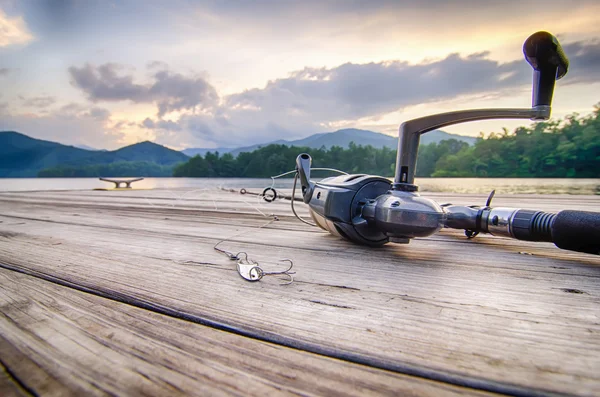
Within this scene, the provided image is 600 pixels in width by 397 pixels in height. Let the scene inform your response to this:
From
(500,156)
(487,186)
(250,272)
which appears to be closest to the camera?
(250,272)

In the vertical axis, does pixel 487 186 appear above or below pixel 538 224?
above

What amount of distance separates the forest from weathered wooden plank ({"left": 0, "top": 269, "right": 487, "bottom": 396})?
3723mm

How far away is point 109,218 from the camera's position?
160 centimetres

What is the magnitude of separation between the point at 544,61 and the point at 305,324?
82 cm

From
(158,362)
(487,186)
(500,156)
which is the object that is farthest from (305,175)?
(500,156)

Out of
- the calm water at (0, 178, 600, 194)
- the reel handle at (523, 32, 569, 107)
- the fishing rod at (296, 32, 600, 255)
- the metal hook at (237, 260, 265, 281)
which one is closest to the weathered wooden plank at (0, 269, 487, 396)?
the metal hook at (237, 260, 265, 281)

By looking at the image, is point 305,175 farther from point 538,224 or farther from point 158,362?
point 158,362

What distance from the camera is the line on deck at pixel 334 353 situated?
31 cm

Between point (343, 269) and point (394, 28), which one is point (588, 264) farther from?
point (394, 28)

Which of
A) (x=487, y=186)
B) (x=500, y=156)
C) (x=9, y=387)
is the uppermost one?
(x=500, y=156)

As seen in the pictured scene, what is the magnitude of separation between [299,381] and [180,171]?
30211 mm

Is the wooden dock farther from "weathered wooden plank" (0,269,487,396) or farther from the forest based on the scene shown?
the forest

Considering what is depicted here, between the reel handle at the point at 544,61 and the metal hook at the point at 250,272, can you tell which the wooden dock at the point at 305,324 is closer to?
the metal hook at the point at 250,272

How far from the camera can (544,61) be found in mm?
734
